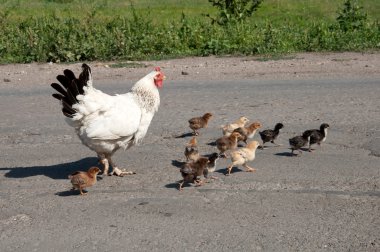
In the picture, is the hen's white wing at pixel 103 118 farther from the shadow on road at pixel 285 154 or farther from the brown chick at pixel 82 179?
the shadow on road at pixel 285 154

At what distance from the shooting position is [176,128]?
10492 mm

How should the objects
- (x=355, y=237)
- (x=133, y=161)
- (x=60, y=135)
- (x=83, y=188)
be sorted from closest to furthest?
(x=355, y=237)
(x=83, y=188)
(x=133, y=161)
(x=60, y=135)

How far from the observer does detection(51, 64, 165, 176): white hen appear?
8.02 metres

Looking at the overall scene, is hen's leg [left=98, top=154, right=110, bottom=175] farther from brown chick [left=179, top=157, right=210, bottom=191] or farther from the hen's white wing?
brown chick [left=179, top=157, right=210, bottom=191]

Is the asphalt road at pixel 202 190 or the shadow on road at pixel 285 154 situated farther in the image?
the shadow on road at pixel 285 154

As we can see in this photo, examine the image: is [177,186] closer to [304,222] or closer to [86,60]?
[304,222]

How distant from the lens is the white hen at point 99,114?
8016 millimetres

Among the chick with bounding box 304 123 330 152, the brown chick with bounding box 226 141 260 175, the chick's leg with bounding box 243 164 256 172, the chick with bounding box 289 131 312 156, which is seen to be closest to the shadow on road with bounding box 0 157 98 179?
the brown chick with bounding box 226 141 260 175

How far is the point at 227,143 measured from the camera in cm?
901

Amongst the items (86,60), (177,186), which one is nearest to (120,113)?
(177,186)

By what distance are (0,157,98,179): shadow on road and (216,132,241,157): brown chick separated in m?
1.57

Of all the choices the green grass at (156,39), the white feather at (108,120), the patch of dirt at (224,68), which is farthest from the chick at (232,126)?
the green grass at (156,39)

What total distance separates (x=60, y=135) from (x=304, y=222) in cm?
460

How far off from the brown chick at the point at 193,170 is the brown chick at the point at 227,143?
0.98m
